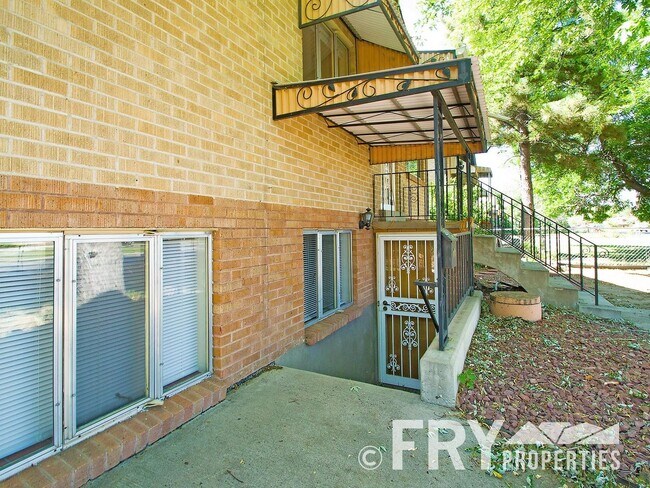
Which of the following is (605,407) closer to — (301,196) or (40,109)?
(301,196)

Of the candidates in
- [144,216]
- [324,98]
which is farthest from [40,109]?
[324,98]

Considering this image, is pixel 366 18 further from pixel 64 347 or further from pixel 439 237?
pixel 64 347

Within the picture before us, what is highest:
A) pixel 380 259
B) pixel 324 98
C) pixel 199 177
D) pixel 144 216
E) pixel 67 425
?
pixel 324 98

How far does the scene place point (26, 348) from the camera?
2029 millimetres

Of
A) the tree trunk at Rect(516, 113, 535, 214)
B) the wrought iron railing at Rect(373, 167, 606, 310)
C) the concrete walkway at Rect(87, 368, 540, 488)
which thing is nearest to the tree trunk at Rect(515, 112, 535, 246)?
the tree trunk at Rect(516, 113, 535, 214)

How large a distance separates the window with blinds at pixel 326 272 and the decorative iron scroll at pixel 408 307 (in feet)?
4.13

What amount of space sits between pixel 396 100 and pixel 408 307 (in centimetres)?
400

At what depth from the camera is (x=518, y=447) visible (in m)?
2.61

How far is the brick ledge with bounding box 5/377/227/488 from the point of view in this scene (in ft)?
6.36

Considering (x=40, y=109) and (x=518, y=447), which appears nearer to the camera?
(x=40, y=109)

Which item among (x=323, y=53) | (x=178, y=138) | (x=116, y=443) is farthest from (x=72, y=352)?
(x=323, y=53)

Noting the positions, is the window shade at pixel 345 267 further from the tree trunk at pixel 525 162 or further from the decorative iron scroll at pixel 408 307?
Answer: the tree trunk at pixel 525 162

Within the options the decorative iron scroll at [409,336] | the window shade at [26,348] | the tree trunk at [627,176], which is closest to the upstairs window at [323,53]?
the window shade at [26,348]

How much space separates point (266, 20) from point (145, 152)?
7.58 ft
